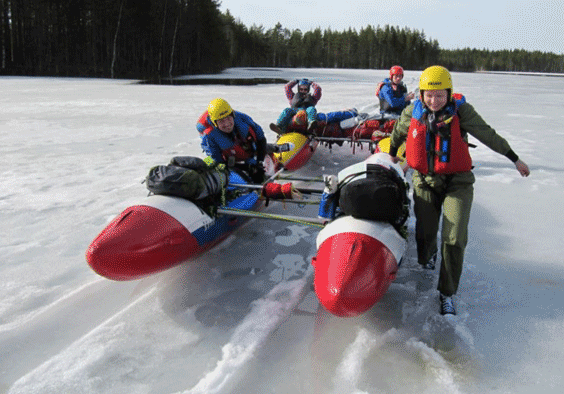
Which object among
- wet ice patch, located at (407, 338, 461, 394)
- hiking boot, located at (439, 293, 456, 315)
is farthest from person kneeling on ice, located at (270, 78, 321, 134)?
wet ice patch, located at (407, 338, 461, 394)

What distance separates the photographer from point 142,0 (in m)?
38.1

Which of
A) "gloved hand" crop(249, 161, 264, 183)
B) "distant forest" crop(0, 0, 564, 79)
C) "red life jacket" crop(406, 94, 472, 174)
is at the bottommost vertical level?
"gloved hand" crop(249, 161, 264, 183)

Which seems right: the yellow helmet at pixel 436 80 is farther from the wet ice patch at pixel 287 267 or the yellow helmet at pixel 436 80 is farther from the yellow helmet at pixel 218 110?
the yellow helmet at pixel 218 110

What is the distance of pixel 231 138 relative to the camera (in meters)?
4.69

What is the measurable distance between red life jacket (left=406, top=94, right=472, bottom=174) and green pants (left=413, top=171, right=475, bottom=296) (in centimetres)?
9

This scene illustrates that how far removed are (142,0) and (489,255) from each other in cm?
4060

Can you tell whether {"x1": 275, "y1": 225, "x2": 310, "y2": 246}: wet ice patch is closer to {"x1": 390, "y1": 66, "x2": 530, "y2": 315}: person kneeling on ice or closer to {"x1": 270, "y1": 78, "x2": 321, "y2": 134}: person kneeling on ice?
{"x1": 390, "y1": 66, "x2": 530, "y2": 315}: person kneeling on ice

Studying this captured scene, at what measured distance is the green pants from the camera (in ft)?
9.42

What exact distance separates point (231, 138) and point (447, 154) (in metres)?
2.39

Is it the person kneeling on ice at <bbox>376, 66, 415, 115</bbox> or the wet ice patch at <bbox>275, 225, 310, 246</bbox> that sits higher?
the person kneeling on ice at <bbox>376, 66, 415, 115</bbox>

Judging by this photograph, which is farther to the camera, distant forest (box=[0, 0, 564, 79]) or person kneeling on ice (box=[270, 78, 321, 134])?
distant forest (box=[0, 0, 564, 79])

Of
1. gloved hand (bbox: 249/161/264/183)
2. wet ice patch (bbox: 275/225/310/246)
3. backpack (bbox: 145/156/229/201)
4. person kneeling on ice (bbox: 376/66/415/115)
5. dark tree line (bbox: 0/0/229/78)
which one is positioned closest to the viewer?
backpack (bbox: 145/156/229/201)

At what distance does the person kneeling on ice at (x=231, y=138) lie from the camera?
4.48 metres

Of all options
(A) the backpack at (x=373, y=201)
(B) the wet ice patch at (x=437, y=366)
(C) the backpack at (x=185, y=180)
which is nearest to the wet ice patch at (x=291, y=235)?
(C) the backpack at (x=185, y=180)
